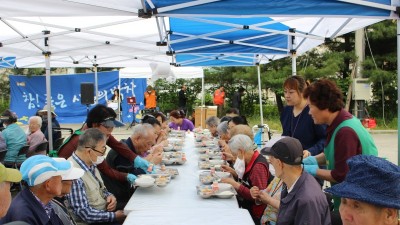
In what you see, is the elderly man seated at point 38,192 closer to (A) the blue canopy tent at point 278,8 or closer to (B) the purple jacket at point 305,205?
(B) the purple jacket at point 305,205

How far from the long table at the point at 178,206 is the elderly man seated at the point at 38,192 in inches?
19.6

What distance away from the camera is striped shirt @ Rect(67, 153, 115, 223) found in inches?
116

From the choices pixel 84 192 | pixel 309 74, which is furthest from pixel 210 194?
Answer: pixel 309 74

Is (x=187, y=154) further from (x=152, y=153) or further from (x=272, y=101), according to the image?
(x=272, y=101)

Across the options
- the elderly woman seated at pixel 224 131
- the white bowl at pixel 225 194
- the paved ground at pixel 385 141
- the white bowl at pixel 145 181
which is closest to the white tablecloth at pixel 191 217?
the white bowl at pixel 225 194

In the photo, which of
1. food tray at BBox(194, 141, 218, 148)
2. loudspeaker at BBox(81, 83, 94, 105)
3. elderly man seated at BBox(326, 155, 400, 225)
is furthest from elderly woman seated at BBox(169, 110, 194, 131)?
elderly man seated at BBox(326, 155, 400, 225)

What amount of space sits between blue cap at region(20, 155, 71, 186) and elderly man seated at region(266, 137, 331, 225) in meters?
1.23

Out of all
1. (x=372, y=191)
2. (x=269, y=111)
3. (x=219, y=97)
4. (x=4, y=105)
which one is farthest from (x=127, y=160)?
(x=4, y=105)

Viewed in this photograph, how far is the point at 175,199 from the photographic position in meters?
3.05

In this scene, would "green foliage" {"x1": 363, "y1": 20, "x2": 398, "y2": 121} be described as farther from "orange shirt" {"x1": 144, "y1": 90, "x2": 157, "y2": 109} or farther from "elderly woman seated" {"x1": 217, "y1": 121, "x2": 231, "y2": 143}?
"elderly woman seated" {"x1": 217, "y1": 121, "x2": 231, "y2": 143}

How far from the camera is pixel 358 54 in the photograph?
13984 millimetres

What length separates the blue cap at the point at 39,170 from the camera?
2131 millimetres

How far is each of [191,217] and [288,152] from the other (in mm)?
732

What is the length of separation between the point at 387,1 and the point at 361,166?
91.7 inches
